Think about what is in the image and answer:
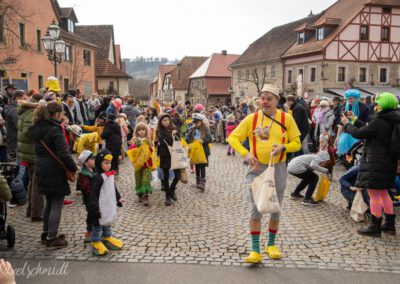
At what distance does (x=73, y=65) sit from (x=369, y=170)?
3100cm

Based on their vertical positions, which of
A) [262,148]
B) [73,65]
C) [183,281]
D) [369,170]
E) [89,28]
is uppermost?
[89,28]

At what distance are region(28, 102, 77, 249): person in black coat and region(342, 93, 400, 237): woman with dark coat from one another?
4.03 meters

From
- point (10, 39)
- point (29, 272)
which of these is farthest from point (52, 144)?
point (10, 39)

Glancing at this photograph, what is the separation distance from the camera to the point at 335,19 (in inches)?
1377

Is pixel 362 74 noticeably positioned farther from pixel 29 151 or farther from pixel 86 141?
pixel 29 151

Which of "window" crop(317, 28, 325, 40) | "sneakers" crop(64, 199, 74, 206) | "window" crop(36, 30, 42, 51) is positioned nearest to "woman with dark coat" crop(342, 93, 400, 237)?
"sneakers" crop(64, 199, 74, 206)

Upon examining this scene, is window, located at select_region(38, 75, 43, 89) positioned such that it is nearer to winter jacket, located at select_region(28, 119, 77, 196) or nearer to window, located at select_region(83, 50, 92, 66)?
window, located at select_region(83, 50, 92, 66)

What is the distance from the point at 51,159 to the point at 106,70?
39.5 m

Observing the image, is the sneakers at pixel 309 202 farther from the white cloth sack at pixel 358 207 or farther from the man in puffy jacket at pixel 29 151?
the man in puffy jacket at pixel 29 151

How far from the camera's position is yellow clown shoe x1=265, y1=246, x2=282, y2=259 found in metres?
5.07

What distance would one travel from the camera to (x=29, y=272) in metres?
4.71

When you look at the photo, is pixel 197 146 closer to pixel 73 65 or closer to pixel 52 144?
pixel 52 144

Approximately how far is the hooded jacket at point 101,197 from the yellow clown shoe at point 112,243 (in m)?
0.31

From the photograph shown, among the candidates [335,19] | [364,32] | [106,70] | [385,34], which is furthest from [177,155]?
[106,70]
